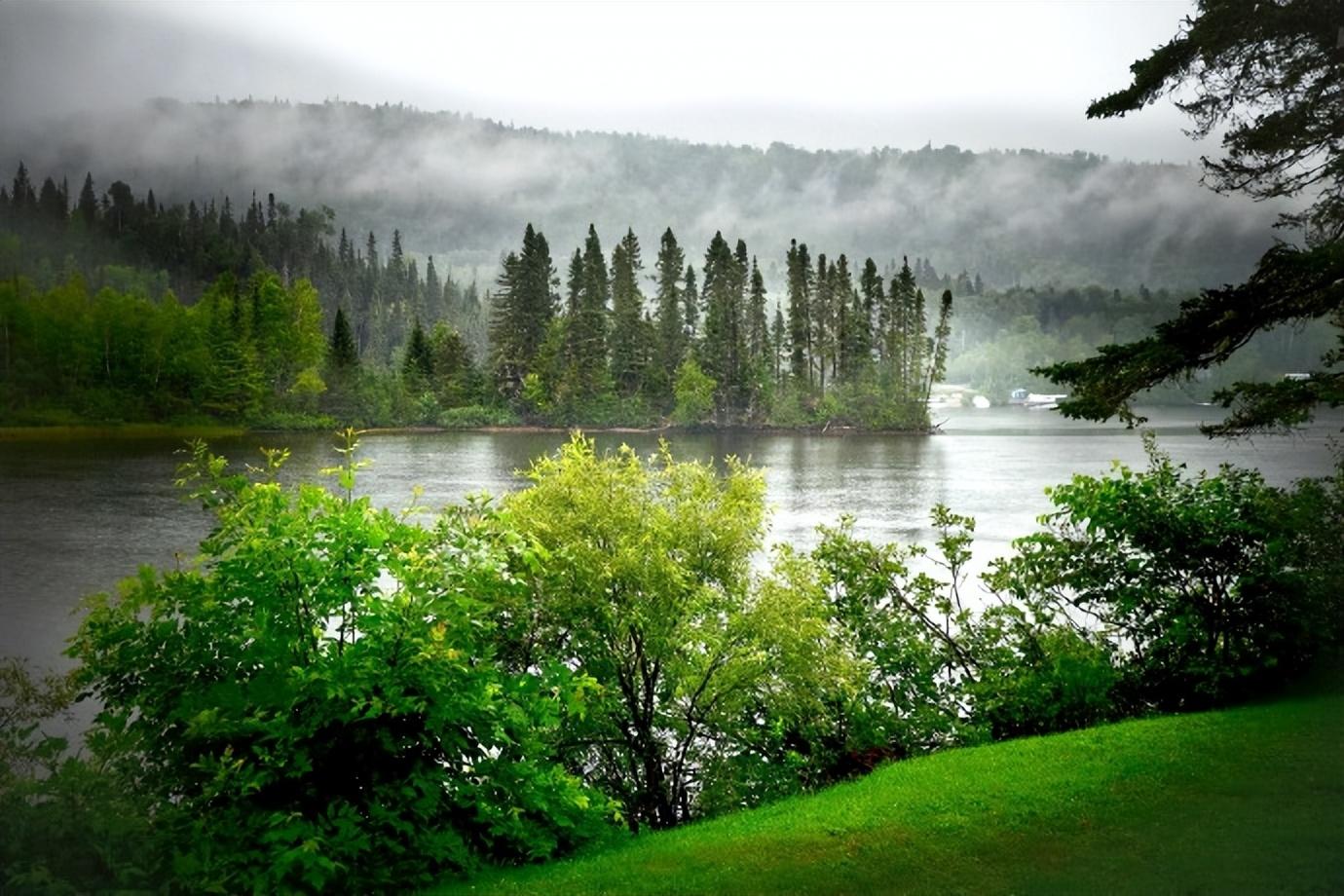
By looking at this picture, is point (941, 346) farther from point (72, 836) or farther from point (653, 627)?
point (72, 836)

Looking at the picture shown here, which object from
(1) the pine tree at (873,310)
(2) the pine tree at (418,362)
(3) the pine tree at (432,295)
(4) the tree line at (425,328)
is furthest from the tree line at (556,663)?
(1) the pine tree at (873,310)

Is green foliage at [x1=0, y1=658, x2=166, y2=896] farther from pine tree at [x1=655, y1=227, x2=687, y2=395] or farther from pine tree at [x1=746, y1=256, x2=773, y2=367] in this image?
pine tree at [x1=746, y1=256, x2=773, y2=367]

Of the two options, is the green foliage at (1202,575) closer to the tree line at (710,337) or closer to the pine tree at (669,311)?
the tree line at (710,337)

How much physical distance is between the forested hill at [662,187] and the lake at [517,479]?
208 centimetres

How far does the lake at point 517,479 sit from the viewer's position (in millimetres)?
6211

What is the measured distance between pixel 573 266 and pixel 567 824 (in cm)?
1388

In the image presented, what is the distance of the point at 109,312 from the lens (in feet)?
22.1

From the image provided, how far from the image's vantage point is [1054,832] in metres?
4.08

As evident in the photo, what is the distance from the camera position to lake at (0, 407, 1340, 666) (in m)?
6.21

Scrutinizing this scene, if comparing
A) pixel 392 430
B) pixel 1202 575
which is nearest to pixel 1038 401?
pixel 1202 575

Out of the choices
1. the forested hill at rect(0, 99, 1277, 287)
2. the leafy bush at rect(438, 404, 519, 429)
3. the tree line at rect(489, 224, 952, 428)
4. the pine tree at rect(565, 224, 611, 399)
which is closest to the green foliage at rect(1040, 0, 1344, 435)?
the forested hill at rect(0, 99, 1277, 287)

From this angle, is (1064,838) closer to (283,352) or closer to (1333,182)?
(1333,182)

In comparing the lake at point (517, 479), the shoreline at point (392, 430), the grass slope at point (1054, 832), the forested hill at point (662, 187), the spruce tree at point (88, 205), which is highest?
the forested hill at point (662, 187)

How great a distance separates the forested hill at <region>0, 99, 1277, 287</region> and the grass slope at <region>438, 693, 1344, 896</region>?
16.7 ft
